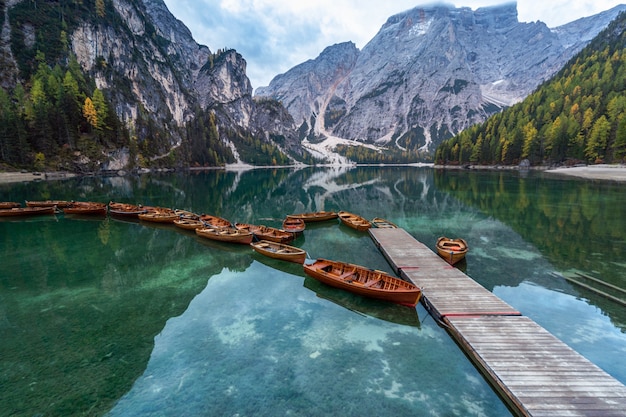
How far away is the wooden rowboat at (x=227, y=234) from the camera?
101 feet

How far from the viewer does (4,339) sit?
15.1 meters

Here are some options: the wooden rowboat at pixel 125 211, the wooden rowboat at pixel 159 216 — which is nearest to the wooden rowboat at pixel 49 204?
the wooden rowboat at pixel 125 211

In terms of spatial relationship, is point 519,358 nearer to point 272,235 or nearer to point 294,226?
point 272,235

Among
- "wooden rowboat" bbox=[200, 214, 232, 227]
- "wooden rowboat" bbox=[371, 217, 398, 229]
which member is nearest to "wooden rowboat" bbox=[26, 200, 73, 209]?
"wooden rowboat" bbox=[200, 214, 232, 227]

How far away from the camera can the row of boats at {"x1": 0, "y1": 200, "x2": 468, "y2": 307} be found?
18.8 meters

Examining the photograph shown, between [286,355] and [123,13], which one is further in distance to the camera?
[123,13]

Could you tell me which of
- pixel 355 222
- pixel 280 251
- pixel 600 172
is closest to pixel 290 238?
pixel 280 251

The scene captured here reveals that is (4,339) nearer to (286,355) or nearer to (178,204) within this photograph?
(286,355)

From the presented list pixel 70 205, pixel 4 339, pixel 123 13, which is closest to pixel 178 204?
pixel 70 205

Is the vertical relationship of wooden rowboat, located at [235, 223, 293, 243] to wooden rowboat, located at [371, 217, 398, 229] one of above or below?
above

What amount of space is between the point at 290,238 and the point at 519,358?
22.7 metres

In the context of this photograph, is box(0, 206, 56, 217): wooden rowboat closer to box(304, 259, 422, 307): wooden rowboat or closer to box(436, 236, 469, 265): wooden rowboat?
box(304, 259, 422, 307): wooden rowboat

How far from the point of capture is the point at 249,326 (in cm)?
1658

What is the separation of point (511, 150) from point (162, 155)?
174 meters
